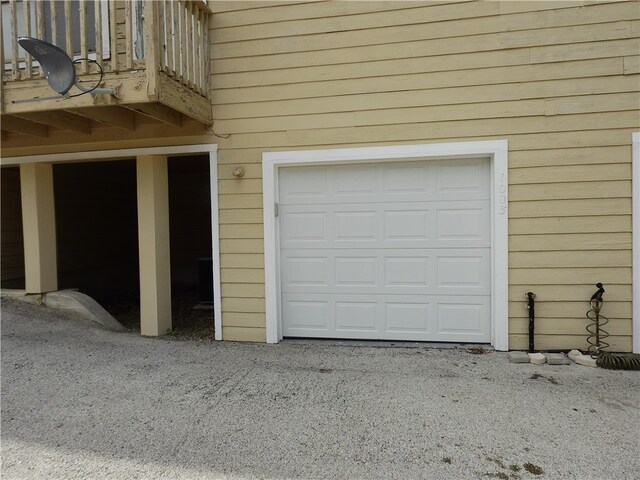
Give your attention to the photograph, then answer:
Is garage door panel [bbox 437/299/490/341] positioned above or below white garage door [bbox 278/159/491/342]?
below

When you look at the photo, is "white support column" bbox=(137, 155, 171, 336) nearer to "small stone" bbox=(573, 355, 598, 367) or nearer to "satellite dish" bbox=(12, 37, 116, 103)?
"satellite dish" bbox=(12, 37, 116, 103)

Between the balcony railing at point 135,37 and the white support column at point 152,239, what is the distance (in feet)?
3.42

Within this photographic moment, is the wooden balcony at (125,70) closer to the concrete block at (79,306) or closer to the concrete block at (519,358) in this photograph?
the concrete block at (79,306)

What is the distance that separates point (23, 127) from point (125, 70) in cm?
168

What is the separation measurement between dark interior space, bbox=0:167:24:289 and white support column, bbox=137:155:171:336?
2.97 m

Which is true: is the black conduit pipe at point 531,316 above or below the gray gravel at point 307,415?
above

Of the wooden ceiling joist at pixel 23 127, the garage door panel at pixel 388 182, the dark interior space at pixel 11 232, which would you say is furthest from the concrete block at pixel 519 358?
the dark interior space at pixel 11 232

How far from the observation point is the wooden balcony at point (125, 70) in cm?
321

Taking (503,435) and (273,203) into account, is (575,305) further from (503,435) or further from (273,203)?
(273,203)

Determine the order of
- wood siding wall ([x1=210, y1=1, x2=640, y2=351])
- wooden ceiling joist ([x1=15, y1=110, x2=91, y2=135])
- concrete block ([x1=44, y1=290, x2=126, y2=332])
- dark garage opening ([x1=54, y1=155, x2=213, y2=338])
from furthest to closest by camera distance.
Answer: dark garage opening ([x1=54, y1=155, x2=213, y2=338]), concrete block ([x1=44, y1=290, x2=126, y2=332]), wooden ceiling joist ([x1=15, y1=110, x2=91, y2=135]), wood siding wall ([x1=210, y1=1, x2=640, y2=351])

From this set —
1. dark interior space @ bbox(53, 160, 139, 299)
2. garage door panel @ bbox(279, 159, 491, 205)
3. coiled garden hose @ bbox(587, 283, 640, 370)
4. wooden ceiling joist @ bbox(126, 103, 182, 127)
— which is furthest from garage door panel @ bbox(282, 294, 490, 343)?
dark interior space @ bbox(53, 160, 139, 299)

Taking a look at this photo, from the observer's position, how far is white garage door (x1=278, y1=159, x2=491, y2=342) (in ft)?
12.7

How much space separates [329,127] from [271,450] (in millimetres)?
2910

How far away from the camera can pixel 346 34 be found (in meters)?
3.90
